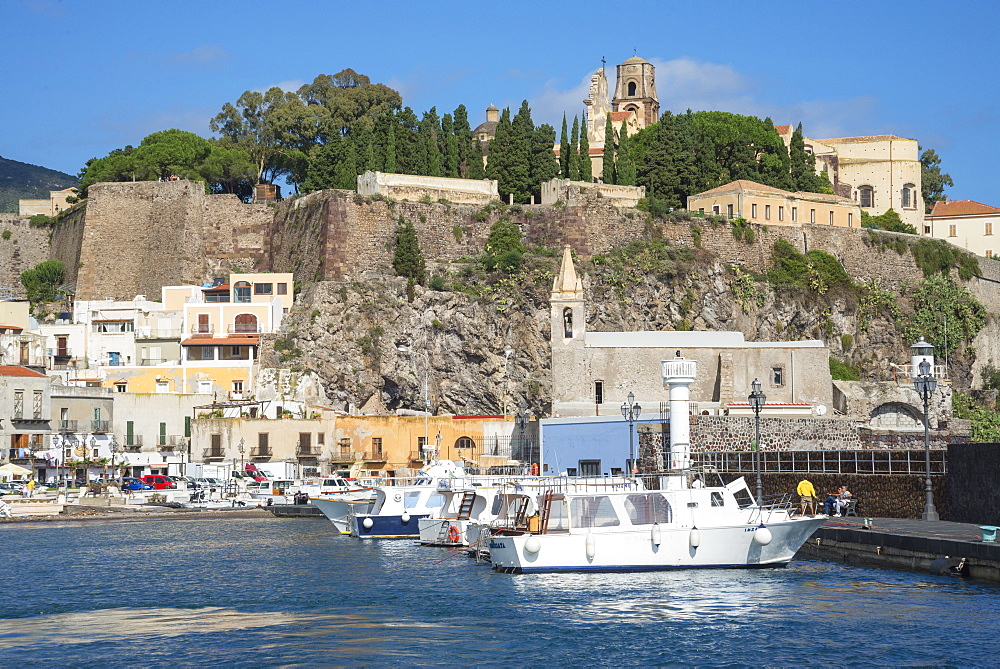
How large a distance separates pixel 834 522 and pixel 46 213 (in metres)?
69.9

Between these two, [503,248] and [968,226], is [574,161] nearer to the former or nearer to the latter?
[503,248]

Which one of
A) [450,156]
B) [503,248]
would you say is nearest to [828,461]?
[503,248]

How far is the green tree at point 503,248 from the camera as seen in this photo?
74.8 m

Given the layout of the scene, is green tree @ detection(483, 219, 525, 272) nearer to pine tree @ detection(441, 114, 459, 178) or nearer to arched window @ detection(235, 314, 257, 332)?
pine tree @ detection(441, 114, 459, 178)

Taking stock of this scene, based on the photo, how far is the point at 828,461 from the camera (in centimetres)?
4022

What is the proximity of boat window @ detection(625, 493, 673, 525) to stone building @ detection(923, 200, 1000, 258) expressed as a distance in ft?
240

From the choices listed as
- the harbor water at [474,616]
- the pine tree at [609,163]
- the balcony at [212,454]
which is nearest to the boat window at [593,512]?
the harbor water at [474,616]

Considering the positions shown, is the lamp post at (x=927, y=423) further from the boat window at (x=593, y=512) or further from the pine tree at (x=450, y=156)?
the pine tree at (x=450, y=156)

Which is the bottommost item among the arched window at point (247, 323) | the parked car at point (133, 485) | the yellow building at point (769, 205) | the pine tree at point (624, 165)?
the parked car at point (133, 485)

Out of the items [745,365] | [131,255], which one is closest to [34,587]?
[745,365]

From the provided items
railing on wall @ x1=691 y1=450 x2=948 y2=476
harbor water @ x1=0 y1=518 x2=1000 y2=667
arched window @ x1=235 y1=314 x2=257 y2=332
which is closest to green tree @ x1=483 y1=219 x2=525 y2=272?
arched window @ x1=235 y1=314 x2=257 y2=332

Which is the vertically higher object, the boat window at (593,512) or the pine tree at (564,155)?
the pine tree at (564,155)

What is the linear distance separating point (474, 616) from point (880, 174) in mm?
79381

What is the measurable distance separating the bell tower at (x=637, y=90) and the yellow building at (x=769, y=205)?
29.6m
